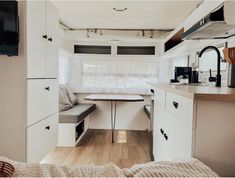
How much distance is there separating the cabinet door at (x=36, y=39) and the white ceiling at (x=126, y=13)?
1521 mm

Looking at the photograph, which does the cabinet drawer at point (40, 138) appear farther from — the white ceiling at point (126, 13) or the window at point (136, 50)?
the window at point (136, 50)

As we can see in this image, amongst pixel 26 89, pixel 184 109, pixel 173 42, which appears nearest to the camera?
pixel 184 109

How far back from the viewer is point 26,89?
5.47 ft

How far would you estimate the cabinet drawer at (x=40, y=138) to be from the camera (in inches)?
68.8

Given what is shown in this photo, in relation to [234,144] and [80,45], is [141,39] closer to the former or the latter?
[80,45]

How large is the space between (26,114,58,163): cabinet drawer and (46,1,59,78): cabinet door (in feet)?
1.41

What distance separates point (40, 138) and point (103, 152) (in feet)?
6.01

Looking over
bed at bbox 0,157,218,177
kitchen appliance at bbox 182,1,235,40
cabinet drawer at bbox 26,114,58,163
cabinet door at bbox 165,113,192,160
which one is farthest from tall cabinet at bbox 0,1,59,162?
kitchen appliance at bbox 182,1,235,40

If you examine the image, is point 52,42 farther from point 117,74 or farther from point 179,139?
point 117,74

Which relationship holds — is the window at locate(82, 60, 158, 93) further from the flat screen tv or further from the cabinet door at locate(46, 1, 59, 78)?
the flat screen tv

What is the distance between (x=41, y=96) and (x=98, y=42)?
3668 millimetres

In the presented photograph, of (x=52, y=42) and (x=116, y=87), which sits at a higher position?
(x=52, y=42)

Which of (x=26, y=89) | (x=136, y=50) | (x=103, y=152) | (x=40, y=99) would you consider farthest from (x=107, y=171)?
(x=136, y=50)

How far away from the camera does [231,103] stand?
1.09 metres
